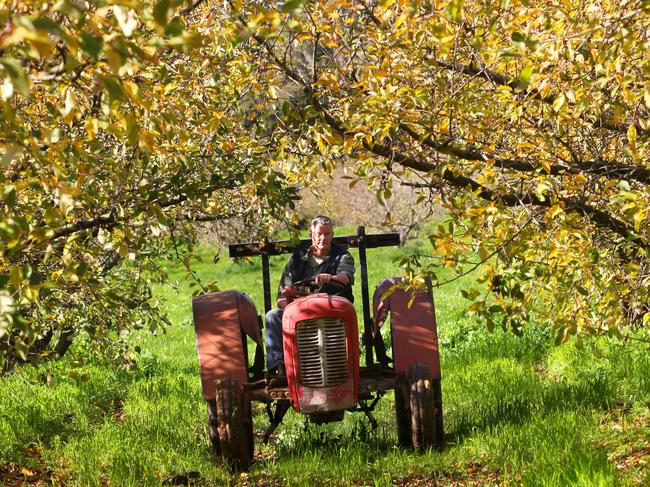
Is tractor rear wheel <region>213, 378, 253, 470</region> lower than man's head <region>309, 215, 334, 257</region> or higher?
lower

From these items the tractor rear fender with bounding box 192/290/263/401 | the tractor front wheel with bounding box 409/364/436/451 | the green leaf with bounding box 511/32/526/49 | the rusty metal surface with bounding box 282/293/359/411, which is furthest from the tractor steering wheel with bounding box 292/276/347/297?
the green leaf with bounding box 511/32/526/49

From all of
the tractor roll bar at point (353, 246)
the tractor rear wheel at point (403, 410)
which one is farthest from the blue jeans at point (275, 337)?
the tractor rear wheel at point (403, 410)

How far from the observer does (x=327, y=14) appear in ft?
16.4

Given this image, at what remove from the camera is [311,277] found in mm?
6305

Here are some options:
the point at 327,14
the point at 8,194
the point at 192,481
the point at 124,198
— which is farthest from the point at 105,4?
the point at 192,481

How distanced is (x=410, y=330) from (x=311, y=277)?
0.77 metres

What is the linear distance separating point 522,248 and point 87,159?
2.06m

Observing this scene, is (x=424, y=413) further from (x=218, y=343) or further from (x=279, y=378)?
(x=218, y=343)

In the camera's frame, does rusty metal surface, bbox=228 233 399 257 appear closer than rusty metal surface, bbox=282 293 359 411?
No

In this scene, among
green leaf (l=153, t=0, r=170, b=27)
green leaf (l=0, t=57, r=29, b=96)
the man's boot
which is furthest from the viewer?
the man's boot

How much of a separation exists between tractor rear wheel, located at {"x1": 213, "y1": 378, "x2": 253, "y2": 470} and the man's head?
110cm

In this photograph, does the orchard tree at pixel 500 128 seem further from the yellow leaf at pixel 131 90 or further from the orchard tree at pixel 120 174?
the yellow leaf at pixel 131 90

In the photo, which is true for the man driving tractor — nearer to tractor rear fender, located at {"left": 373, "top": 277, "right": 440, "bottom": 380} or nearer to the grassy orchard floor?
tractor rear fender, located at {"left": 373, "top": 277, "right": 440, "bottom": 380}

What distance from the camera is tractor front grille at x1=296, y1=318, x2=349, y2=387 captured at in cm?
578
